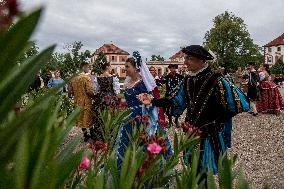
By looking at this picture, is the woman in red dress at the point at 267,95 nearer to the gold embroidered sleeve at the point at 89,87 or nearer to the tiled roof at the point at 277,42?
the gold embroidered sleeve at the point at 89,87

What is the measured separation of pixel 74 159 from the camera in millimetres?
523

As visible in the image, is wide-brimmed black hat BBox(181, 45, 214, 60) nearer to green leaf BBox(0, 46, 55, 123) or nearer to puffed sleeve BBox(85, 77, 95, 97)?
green leaf BBox(0, 46, 55, 123)

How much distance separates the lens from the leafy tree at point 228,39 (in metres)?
55.5

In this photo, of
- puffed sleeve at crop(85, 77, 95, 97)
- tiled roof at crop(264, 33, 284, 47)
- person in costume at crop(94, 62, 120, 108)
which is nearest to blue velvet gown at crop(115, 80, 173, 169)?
person in costume at crop(94, 62, 120, 108)

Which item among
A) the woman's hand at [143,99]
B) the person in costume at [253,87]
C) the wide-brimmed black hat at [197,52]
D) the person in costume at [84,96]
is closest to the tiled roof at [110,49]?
the person in costume at [253,87]

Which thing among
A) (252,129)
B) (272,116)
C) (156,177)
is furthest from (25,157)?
(272,116)

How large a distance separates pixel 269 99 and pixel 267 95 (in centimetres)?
19

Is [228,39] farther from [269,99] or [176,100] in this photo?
[176,100]

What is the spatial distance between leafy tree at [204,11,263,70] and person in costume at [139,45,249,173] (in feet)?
173

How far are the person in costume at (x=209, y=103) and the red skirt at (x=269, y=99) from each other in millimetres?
9204

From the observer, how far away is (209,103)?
10.7ft

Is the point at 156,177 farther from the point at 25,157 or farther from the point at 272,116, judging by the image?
the point at 272,116

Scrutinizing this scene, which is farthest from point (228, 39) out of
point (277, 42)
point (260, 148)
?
point (260, 148)

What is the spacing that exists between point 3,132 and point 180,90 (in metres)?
3.19
